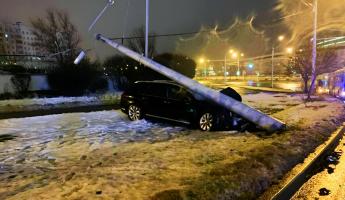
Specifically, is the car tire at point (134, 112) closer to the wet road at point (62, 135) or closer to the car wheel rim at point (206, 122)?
the wet road at point (62, 135)

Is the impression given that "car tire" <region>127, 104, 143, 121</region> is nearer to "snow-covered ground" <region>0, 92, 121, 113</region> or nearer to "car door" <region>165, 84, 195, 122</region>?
"car door" <region>165, 84, 195, 122</region>

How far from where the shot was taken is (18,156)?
26.4ft

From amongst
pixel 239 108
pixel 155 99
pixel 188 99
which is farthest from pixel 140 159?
pixel 155 99

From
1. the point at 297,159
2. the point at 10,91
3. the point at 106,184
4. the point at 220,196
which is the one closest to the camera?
the point at 220,196

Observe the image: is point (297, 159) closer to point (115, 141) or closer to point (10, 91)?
point (115, 141)

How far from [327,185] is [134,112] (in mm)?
8520

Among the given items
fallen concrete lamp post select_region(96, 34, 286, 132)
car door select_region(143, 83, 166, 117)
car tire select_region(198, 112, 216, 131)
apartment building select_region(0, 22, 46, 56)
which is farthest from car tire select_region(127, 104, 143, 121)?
apartment building select_region(0, 22, 46, 56)

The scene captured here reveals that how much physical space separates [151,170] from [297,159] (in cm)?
349

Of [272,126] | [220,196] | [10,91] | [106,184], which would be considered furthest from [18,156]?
[10,91]

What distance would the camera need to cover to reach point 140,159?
7.54 m

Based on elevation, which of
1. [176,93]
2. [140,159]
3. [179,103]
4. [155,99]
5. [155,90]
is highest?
[155,90]

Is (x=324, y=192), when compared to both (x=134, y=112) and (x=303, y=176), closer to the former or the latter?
(x=303, y=176)

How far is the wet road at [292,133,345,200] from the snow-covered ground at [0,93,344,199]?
63cm

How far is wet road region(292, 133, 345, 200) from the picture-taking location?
18.4ft
